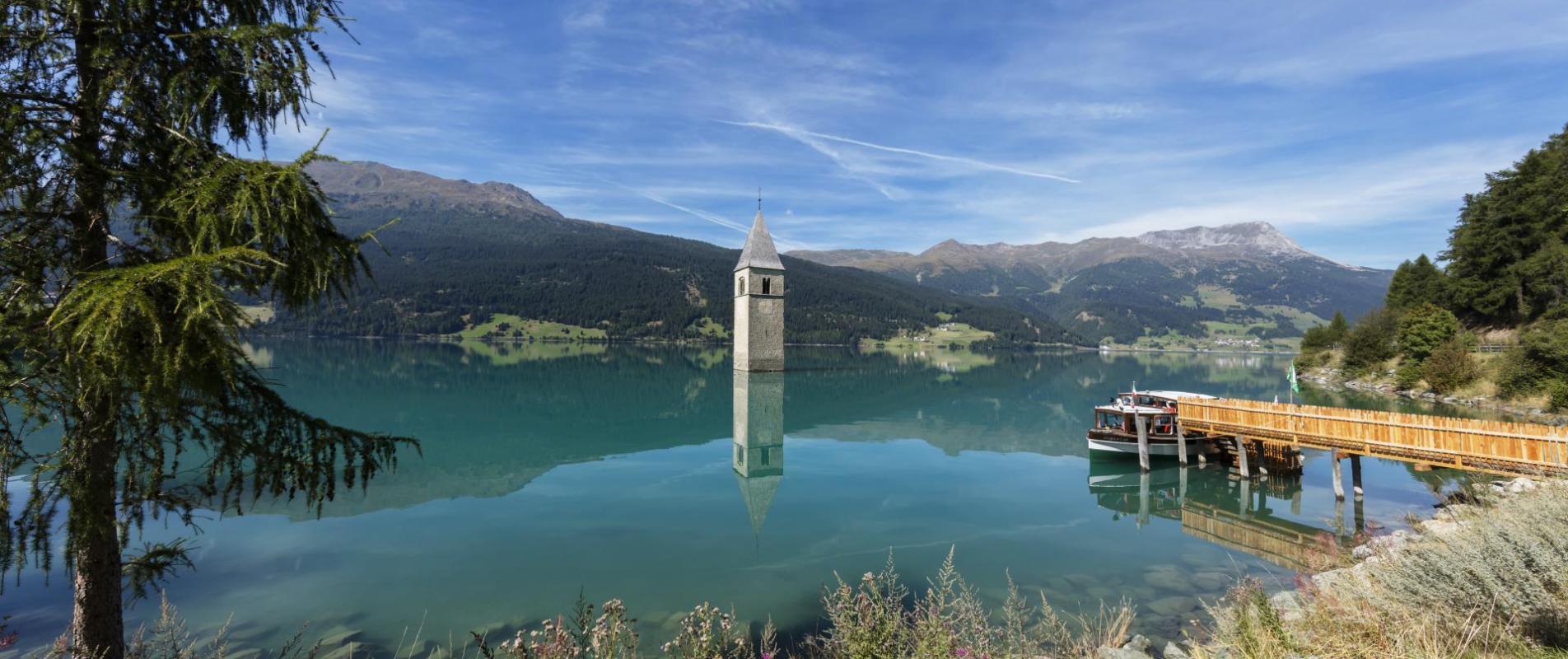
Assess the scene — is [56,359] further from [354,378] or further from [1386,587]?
[354,378]

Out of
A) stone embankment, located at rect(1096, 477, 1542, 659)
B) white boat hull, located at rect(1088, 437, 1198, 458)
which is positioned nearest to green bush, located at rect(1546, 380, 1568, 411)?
white boat hull, located at rect(1088, 437, 1198, 458)

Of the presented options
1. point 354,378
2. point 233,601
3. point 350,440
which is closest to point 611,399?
point 354,378

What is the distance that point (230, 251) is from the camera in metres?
3.50

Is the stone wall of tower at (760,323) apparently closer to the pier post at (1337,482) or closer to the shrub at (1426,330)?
the shrub at (1426,330)

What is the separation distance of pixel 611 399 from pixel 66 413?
45.0 metres

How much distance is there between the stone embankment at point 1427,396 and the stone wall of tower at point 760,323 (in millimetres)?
52213

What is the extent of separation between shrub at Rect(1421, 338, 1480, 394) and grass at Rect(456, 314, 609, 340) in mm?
163015

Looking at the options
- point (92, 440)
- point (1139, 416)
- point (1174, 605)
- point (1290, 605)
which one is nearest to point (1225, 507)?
point (1139, 416)

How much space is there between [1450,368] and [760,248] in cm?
5796

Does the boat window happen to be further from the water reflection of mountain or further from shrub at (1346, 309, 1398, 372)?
shrub at (1346, 309, 1398, 372)

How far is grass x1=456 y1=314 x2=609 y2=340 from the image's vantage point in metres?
174

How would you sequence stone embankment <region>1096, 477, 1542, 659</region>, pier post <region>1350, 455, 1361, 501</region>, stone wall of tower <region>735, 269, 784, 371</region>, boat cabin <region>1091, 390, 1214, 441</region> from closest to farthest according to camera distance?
stone embankment <region>1096, 477, 1542, 659</region> → pier post <region>1350, 455, 1361, 501</region> → boat cabin <region>1091, 390, 1214, 441</region> → stone wall of tower <region>735, 269, 784, 371</region>

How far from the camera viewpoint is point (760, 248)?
7606 cm

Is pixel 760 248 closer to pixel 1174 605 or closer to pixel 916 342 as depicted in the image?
pixel 1174 605
